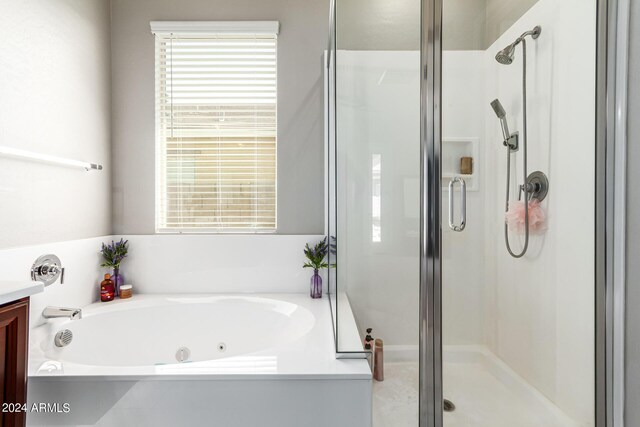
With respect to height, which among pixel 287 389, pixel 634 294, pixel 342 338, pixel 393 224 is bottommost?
pixel 287 389

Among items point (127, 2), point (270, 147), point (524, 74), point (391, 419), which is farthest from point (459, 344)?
point (127, 2)

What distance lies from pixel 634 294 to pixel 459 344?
42 cm

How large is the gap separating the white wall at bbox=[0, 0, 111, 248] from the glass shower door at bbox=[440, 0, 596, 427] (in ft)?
5.74

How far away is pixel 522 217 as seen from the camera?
0.80 meters

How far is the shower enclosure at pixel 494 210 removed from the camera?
771mm

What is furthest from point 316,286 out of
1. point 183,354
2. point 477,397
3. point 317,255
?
point 477,397

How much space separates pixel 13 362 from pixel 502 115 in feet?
4.73

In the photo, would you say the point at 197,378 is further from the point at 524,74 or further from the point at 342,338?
the point at 524,74

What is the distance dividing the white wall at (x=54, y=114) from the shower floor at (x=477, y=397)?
1665mm

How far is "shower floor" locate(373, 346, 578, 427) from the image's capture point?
2.60 ft

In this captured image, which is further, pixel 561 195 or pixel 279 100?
pixel 279 100

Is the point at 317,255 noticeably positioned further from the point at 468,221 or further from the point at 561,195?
the point at 561,195

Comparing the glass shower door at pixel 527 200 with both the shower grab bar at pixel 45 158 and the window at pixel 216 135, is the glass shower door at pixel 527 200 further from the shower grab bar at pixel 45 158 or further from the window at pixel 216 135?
the shower grab bar at pixel 45 158

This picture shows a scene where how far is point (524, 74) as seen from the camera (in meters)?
0.78
